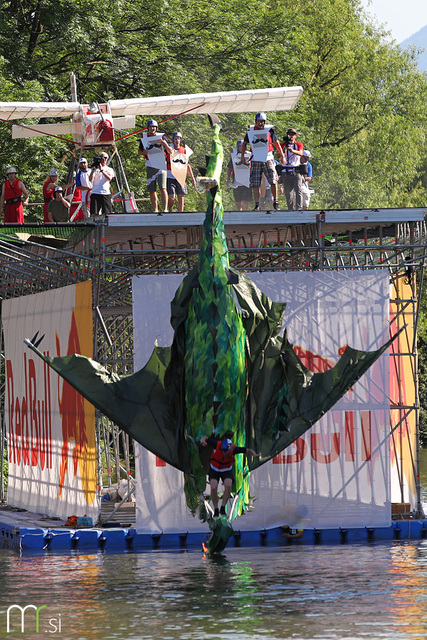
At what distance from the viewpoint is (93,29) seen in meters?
33.7

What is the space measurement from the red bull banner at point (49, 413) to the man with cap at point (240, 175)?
4129 mm

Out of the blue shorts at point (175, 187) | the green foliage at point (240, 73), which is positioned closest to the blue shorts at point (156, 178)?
the blue shorts at point (175, 187)

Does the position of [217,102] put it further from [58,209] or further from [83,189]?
[83,189]

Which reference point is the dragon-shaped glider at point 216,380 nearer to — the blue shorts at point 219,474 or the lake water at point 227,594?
the blue shorts at point 219,474

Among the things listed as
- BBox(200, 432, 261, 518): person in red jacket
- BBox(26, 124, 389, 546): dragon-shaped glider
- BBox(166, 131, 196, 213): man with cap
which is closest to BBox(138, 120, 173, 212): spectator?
BBox(166, 131, 196, 213): man with cap

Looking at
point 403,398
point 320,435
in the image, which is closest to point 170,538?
point 320,435

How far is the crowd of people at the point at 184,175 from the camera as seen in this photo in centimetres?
2127

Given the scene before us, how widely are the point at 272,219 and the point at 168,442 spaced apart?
16.6 ft

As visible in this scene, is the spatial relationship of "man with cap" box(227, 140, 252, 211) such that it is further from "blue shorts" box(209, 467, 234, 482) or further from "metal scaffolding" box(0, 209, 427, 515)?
"blue shorts" box(209, 467, 234, 482)

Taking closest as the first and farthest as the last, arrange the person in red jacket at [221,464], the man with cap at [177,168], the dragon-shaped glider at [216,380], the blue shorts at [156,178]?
the person in red jacket at [221,464], the dragon-shaped glider at [216,380], the blue shorts at [156,178], the man with cap at [177,168]

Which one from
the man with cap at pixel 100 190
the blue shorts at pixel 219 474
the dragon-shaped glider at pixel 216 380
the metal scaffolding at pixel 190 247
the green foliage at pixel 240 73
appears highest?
the green foliage at pixel 240 73

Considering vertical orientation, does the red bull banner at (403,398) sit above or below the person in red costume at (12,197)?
below

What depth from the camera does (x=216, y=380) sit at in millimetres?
15336

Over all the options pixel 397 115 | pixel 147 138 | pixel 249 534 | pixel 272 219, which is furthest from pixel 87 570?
pixel 397 115
